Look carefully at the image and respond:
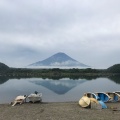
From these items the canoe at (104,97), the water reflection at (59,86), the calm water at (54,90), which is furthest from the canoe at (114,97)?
the water reflection at (59,86)

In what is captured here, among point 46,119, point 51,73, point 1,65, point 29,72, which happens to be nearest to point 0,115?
point 46,119

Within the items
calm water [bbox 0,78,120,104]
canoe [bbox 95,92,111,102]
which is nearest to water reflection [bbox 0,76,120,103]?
calm water [bbox 0,78,120,104]

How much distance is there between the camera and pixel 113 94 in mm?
30828

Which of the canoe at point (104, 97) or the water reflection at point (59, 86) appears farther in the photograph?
the water reflection at point (59, 86)

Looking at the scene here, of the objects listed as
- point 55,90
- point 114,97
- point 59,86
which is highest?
point 59,86

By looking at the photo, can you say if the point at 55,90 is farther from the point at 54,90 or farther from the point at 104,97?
the point at 104,97

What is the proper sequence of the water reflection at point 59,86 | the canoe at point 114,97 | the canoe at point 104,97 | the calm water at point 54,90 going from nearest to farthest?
the canoe at point 104,97 → the canoe at point 114,97 → the calm water at point 54,90 → the water reflection at point 59,86

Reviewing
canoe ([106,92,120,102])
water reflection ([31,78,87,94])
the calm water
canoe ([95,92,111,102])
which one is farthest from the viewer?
water reflection ([31,78,87,94])

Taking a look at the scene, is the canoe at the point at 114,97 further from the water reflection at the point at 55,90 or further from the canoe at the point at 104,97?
the water reflection at the point at 55,90

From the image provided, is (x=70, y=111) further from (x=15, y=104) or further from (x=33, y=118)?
(x=15, y=104)

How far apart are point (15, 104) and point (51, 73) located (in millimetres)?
119441

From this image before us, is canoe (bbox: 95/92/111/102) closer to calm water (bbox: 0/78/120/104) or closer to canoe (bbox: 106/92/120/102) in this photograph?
canoe (bbox: 106/92/120/102)

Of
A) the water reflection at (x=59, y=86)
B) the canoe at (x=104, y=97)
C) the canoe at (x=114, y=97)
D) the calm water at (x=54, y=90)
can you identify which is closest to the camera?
the canoe at (x=104, y=97)

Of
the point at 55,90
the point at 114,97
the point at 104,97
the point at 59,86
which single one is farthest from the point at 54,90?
the point at 104,97
